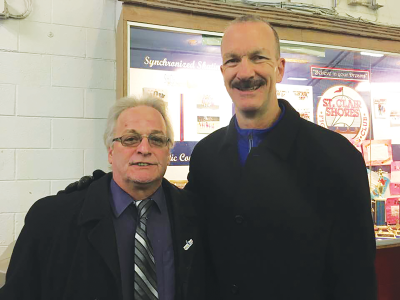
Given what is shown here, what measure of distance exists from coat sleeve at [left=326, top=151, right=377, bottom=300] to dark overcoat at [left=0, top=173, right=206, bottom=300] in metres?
0.55

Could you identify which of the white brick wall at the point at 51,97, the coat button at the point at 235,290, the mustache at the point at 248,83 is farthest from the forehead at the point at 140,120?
the white brick wall at the point at 51,97

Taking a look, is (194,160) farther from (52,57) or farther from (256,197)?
(52,57)

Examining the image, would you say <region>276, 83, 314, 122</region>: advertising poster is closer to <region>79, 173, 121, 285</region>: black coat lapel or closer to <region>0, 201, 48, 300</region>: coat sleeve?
<region>79, 173, 121, 285</region>: black coat lapel

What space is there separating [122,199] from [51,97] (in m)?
1.40

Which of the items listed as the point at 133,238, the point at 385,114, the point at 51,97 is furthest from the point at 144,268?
the point at 385,114

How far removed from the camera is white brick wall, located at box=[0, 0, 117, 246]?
90.4 inches

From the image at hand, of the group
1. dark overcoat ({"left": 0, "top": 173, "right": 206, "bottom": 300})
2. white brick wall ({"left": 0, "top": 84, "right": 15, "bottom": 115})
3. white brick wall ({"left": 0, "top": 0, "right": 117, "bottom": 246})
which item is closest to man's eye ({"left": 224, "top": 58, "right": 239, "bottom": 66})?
dark overcoat ({"left": 0, "top": 173, "right": 206, "bottom": 300})

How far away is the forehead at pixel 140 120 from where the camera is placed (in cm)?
138

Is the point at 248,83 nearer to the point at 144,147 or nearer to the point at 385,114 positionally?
the point at 144,147

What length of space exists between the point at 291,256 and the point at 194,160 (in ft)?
2.19

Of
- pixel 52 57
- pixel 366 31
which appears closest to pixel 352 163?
pixel 366 31

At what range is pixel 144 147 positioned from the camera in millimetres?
1344

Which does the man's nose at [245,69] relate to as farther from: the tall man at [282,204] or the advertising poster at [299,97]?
the advertising poster at [299,97]

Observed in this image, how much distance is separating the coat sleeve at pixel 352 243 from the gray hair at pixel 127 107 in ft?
2.49
